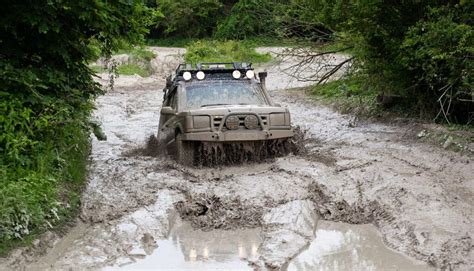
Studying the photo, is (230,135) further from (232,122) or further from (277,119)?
(277,119)

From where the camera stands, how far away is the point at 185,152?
409 inches

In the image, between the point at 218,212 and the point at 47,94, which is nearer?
the point at 218,212

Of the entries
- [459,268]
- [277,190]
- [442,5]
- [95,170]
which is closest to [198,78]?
[95,170]

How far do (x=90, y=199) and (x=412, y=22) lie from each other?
26.9 feet

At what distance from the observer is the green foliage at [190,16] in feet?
161

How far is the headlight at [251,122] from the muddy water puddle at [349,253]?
2.97 meters

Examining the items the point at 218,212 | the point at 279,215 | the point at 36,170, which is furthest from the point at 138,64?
the point at 279,215

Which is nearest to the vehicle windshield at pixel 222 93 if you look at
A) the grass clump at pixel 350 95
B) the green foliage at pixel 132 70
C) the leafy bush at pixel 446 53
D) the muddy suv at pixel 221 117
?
the muddy suv at pixel 221 117

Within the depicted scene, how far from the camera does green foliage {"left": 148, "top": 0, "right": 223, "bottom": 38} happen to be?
4919 cm

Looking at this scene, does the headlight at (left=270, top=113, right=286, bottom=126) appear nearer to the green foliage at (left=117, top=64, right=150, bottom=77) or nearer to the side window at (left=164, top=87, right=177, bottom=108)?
the side window at (left=164, top=87, right=177, bottom=108)

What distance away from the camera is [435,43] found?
1153 cm

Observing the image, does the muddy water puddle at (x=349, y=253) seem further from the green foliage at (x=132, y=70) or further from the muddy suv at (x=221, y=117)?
the green foliage at (x=132, y=70)

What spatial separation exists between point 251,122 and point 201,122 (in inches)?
31.8

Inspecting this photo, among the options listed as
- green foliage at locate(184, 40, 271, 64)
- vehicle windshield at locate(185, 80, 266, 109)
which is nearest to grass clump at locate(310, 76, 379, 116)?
vehicle windshield at locate(185, 80, 266, 109)
